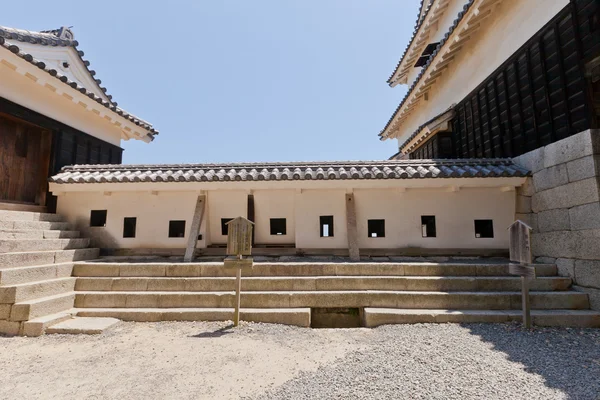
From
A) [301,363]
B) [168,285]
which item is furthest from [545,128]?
[168,285]

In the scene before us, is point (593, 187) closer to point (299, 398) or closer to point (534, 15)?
point (534, 15)

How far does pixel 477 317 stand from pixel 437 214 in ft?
10.3

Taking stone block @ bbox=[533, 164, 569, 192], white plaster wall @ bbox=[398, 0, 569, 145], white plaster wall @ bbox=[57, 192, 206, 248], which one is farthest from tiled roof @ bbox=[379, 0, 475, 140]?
white plaster wall @ bbox=[57, 192, 206, 248]

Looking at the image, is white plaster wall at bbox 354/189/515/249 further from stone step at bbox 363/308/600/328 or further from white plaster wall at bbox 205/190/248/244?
white plaster wall at bbox 205/190/248/244

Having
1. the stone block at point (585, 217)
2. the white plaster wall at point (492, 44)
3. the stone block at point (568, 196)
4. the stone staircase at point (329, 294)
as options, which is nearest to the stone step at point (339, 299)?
the stone staircase at point (329, 294)

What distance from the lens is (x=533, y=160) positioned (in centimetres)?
698

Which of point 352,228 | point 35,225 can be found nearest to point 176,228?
point 35,225

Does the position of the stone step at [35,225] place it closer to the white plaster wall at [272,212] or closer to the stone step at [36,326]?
the stone step at [36,326]

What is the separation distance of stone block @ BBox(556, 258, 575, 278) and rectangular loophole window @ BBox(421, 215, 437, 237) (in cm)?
265

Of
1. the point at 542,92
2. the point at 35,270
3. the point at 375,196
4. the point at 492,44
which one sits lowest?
the point at 35,270

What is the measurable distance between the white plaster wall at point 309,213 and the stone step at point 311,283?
5.80ft

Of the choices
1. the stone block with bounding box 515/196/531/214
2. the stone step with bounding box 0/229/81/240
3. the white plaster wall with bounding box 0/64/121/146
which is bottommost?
the stone step with bounding box 0/229/81/240

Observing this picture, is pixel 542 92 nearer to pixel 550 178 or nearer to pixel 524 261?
pixel 550 178

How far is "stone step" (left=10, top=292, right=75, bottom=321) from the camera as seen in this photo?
5035mm
